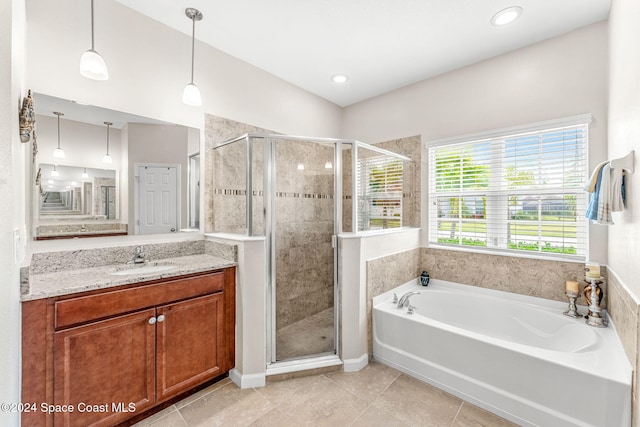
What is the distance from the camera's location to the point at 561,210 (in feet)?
7.63

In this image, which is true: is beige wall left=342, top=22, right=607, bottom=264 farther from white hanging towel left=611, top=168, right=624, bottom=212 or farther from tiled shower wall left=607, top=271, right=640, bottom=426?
white hanging towel left=611, top=168, right=624, bottom=212

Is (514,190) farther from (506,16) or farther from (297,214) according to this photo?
(297,214)

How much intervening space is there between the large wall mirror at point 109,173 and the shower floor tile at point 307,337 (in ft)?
4.01

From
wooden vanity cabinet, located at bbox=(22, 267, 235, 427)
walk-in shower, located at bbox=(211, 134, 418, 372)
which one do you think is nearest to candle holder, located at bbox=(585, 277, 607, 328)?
walk-in shower, located at bbox=(211, 134, 418, 372)

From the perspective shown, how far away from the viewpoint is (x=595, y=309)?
→ 1.98m

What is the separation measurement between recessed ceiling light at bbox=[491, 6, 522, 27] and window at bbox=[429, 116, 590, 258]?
0.88 m

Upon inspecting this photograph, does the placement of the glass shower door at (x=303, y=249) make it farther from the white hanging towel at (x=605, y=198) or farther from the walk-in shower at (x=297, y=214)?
the white hanging towel at (x=605, y=198)

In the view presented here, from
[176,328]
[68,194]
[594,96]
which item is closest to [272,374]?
[176,328]

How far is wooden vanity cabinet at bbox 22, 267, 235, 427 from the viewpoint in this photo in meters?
1.32

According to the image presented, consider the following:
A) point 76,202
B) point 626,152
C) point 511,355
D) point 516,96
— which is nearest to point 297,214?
point 76,202

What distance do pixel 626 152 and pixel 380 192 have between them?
5.42 feet

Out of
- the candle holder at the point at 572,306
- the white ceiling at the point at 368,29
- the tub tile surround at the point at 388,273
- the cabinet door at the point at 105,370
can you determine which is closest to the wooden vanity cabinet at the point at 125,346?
the cabinet door at the point at 105,370

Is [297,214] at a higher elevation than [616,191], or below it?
below

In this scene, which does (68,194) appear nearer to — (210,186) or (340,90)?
(210,186)
